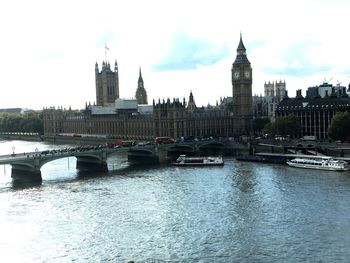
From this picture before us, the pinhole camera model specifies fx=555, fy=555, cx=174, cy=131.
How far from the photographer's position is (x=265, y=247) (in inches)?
Result: 1427

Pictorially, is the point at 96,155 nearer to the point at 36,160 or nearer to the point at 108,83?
the point at 36,160

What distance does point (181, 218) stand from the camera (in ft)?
145

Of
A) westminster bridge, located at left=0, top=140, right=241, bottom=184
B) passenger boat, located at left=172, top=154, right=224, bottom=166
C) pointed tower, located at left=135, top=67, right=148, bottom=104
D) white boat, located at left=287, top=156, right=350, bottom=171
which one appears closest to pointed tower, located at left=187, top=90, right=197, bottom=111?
westminster bridge, located at left=0, top=140, right=241, bottom=184

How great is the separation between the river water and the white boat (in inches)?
90.3

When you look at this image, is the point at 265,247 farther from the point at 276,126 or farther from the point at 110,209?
the point at 276,126

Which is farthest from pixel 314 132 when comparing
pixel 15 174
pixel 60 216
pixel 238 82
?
pixel 60 216

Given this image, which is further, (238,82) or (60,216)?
(238,82)

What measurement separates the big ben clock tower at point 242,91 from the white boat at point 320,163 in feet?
155

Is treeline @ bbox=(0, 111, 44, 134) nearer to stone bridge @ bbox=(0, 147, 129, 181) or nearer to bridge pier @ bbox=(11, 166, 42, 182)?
stone bridge @ bbox=(0, 147, 129, 181)

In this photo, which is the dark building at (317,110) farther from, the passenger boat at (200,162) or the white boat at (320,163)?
the passenger boat at (200,162)

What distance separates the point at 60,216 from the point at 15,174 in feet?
83.8

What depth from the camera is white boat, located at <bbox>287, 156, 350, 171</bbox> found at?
220 ft

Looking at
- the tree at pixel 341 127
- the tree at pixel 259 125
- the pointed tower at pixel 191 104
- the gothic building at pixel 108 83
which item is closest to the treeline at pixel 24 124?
the gothic building at pixel 108 83

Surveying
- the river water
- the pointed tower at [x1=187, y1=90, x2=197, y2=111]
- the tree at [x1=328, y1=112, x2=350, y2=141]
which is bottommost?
the river water
